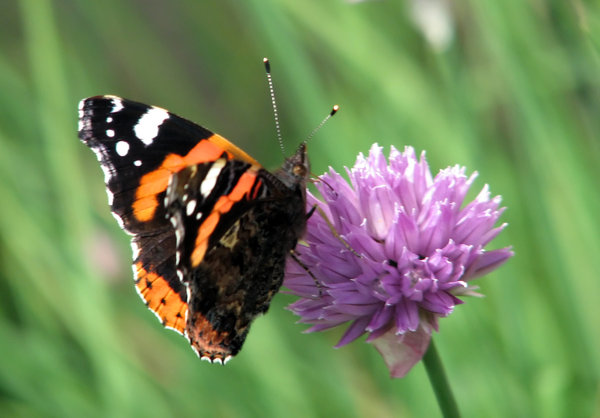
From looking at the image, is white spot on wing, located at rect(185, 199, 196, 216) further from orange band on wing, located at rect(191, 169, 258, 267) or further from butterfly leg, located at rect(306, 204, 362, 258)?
butterfly leg, located at rect(306, 204, 362, 258)

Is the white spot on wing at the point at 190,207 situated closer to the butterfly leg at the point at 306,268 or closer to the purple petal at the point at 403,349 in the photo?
the butterfly leg at the point at 306,268

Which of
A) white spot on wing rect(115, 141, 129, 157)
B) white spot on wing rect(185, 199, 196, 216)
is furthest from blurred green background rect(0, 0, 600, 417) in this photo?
white spot on wing rect(185, 199, 196, 216)

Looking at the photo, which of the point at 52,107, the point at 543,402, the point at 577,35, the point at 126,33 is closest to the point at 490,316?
the point at 543,402

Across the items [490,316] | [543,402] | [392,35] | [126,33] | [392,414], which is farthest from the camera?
[126,33]

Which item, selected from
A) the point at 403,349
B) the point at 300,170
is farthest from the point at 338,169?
the point at 403,349

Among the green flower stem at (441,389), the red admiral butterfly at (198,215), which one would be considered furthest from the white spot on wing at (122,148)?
the green flower stem at (441,389)

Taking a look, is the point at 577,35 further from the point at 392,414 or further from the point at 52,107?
the point at 52,107
